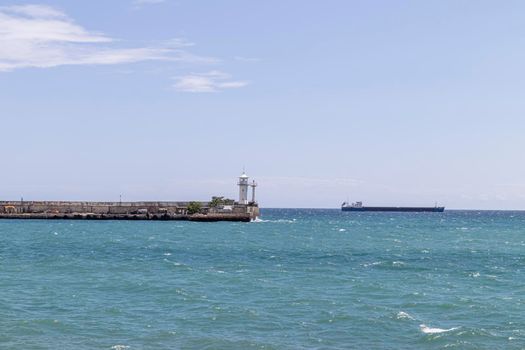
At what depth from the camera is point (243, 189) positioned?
14812 cm

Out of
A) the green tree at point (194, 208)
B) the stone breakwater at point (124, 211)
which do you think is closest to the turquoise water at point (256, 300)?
the stone breakwater at point (124, 211)

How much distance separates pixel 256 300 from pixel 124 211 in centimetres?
11414

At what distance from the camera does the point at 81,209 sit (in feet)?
485

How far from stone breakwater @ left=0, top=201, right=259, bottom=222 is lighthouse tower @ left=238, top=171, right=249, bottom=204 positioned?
2.69 m

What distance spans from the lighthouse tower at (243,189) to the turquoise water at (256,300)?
85.8 metres

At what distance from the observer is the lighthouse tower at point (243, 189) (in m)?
147

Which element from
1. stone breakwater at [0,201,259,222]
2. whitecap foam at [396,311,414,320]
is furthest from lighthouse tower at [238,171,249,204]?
whitecap foam at [396,311,414,320]

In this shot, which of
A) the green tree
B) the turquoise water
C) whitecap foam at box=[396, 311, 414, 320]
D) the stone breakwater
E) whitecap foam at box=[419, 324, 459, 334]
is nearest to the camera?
the turquoise water

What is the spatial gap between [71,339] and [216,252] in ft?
119

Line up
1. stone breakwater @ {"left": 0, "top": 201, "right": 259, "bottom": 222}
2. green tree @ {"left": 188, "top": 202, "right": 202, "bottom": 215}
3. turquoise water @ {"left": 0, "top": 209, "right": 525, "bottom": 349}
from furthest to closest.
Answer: green tree @ {"left": 188, "top": 202, "right": 202, "bottom": 215} → stone breakwater @ {"left": 0, "top": 201, "right": 259, "bottom": 222} → turquoise water @ {"left": 0, "top": 209, "right": 525, "bottom": 349}

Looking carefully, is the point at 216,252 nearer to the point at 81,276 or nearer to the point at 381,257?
the point at 381,257

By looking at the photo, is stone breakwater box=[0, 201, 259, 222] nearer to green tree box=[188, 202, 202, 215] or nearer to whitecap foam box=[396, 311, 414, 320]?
green tree box=[188, 202, 202, 215]

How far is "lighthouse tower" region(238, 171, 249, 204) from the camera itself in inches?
5802

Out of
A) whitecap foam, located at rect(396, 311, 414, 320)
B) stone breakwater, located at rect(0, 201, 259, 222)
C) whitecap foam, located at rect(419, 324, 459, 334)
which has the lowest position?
whitecap foam, located at rect(419, 324, 459, 334)
